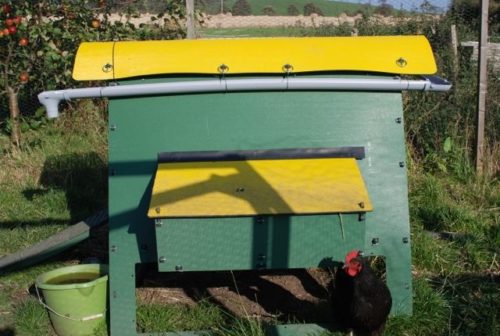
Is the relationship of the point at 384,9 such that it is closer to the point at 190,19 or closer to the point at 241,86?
the point at 190,19

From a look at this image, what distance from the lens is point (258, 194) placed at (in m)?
3.31

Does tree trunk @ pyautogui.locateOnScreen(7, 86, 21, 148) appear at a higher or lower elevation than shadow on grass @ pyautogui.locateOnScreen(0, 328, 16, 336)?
higher

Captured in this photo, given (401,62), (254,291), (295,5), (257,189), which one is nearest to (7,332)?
(254,291)

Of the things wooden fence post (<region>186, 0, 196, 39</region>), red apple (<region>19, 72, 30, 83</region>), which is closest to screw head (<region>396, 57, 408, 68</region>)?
wooden fence post (<region>186, 0, 196, 39</region>)

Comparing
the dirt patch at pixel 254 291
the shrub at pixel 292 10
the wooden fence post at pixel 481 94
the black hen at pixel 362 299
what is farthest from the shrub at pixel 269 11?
the black hen at pixel 362 299

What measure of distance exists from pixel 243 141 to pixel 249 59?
0.45 metres

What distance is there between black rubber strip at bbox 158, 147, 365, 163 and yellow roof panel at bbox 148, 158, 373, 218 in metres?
0.05

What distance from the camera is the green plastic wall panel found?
12.0 ft

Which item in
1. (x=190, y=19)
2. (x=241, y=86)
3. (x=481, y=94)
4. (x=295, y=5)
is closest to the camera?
(x=241, y=86)

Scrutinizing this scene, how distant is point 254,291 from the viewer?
4422 mm

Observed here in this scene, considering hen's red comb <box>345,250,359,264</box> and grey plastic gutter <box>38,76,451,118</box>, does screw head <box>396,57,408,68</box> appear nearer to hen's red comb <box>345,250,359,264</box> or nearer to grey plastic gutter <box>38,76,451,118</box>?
grey plastic gutter <box>38,76,451,118</box>

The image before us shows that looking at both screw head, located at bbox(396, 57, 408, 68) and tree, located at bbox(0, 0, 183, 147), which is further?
tree, located at bbox(0, 0, 183, 147)

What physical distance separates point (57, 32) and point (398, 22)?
4394mm

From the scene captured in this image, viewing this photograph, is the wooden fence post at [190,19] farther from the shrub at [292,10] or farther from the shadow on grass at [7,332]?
the shrub at [292,10]
